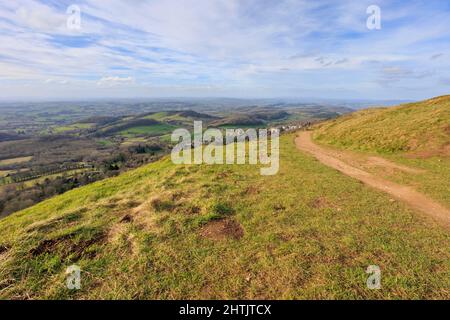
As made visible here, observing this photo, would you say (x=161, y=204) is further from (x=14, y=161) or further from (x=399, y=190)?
(x=14, y=161)

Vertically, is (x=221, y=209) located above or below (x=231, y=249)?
above

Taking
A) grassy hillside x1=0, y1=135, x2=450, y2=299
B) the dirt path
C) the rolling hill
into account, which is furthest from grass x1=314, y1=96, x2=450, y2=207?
grassy hillside x1=0, y1=135, x2=450, y2=299

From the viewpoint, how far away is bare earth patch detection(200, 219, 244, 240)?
275 inches

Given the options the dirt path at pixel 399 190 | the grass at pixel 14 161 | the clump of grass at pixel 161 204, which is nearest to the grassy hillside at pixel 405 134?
the dirt path at pixel 399 190

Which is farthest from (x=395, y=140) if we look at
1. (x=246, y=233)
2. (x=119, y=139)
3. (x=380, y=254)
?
(x=119, y=139)

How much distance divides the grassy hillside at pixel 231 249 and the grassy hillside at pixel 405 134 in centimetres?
1231

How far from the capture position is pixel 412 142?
19.1 m

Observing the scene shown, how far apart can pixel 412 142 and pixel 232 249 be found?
791 inches

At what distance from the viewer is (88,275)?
5332mm

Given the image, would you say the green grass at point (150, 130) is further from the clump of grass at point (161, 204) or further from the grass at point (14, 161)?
the clump of grass at point (161, 204)

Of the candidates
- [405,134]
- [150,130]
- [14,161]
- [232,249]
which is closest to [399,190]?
[232,249]

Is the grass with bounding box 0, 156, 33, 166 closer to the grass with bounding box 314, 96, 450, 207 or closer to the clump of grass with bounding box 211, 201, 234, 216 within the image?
the grass with bounding box 314, 96, 450, 207
